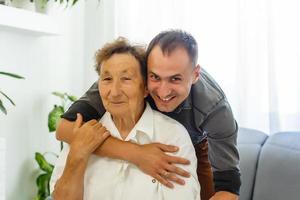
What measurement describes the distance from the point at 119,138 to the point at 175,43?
40 centimetres

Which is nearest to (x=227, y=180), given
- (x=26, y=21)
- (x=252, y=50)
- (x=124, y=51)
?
(x=124, y=51)

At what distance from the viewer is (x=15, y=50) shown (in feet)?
7.92

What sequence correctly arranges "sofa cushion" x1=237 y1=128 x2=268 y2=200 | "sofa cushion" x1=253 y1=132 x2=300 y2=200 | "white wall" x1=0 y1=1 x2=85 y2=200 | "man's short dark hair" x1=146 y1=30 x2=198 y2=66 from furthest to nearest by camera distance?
"white wall" x1=0 y1=1 x2=85 y2=200 < "sofa cushion" x1=237 y1=128 x2=268 y2=200 < "sofa cushion" x1=253 y1=132 x2=300 y2=200 < "man's short dark hair" x1=146 y1=30 x2=198 y2=66

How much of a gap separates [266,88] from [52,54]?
55.0 inches

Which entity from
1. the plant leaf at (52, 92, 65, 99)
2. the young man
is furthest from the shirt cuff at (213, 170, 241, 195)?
the plant leaf at (52, 92, 65, 99)

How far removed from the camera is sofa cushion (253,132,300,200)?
1.92m

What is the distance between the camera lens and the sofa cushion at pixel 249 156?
6.88ft

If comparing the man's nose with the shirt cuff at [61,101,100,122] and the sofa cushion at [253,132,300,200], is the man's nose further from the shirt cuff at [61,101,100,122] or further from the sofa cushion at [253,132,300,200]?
the sofa cushion at [253,132,300,200]

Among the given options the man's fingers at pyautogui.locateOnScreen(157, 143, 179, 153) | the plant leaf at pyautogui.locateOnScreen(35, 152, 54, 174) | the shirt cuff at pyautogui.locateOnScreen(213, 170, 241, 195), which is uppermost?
the man's fingers at pyautogui.locateOnScreen(157, 143, 179, 153)

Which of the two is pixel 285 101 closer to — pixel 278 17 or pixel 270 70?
pixel 270 70

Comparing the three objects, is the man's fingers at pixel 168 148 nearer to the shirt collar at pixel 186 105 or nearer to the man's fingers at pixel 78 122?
the shirt collar at pixel 186 105

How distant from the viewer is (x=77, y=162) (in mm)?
1316

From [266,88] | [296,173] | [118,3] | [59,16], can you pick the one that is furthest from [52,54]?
[296,173]

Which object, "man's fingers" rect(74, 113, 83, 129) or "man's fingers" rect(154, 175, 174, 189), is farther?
"man's fingers" rect(74, 113, 83, 129)
